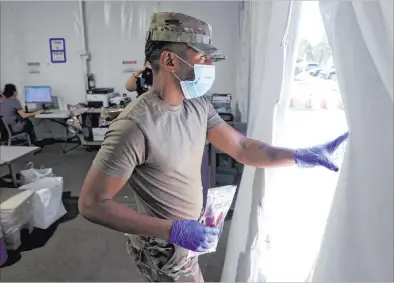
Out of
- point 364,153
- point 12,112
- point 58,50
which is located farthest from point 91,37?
point 364,153

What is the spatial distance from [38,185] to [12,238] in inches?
21.0

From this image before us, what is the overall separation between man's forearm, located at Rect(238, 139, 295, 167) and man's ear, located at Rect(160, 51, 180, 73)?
453 mm

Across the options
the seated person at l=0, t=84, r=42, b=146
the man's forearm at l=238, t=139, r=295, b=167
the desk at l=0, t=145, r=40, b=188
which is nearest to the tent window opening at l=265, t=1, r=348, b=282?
the man's forearm at l=238, t=139, r=295, b=167

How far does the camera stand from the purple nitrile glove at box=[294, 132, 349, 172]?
1.14 meters

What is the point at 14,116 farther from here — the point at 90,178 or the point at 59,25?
the point at 90,178

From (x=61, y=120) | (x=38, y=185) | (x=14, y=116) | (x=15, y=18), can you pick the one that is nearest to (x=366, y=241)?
(x=38, y=185)

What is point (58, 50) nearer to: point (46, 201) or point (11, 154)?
point (11, 154)

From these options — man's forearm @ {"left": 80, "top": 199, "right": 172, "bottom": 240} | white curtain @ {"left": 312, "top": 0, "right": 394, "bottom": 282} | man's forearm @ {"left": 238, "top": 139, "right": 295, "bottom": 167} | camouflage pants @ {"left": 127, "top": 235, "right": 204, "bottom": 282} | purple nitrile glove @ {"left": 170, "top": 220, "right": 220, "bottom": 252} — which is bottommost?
camouflage pants @ {"left": 127, "top": 235, "right": 204, "bottom": 282}

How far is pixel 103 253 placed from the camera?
2.36 metres

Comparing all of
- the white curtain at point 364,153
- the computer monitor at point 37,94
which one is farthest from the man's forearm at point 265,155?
the computer monitor at point 37,94

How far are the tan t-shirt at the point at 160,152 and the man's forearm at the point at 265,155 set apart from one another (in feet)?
0.62

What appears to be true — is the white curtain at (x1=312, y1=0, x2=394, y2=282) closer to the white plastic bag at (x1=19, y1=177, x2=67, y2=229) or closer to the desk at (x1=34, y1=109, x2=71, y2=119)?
the white plastic bag at (x1=19, y1=177, x2=67, y2=229)

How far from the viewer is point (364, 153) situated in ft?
2.17

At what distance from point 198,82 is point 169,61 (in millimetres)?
125
